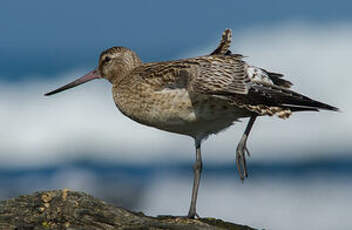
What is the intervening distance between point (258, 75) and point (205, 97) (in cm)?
128

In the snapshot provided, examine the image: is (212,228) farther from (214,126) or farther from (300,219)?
(300,219)

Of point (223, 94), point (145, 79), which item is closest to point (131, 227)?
point (223, 94)

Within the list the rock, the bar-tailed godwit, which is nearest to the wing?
the bar-tailed godwit

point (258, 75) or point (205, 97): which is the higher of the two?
point (258, 75)

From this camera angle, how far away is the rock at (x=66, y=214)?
44.7ft

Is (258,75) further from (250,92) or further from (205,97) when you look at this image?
(205,97)

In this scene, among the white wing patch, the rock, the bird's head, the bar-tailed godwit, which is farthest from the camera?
the bird's head

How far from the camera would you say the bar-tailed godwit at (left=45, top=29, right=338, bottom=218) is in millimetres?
17047

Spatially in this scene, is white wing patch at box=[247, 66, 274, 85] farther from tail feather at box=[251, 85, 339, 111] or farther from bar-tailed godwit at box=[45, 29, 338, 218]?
tail feather at box=[251, 85, 339, 111]

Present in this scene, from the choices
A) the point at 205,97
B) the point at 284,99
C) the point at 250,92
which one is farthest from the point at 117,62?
the point at 284,99

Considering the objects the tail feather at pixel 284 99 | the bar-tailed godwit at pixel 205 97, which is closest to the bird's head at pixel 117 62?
the bar-tailed godwit at pixel 205 97

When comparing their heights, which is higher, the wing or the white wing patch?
the white wing patch

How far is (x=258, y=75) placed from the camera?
18016 mm

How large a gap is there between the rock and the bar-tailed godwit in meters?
3.40
